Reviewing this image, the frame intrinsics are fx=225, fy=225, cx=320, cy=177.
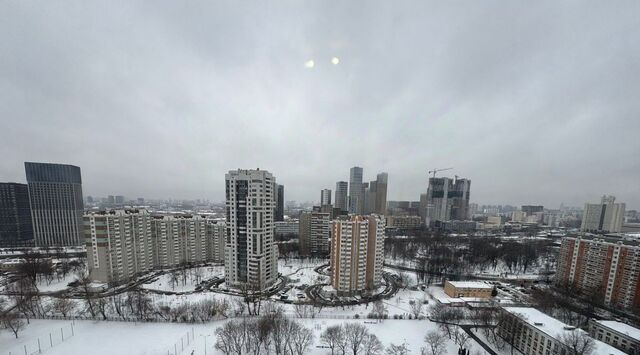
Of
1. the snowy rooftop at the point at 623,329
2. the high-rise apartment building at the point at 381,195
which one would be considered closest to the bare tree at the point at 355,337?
the snowy rooftop at the point at 623,329

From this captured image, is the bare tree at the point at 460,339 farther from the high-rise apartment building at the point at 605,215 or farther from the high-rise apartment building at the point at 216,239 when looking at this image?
the high-rise apartment building at the point at 605,215

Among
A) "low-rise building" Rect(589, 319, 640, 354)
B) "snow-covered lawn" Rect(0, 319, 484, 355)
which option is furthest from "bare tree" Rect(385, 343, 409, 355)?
"low-rise building" Rect(589, 319, 640, 354)

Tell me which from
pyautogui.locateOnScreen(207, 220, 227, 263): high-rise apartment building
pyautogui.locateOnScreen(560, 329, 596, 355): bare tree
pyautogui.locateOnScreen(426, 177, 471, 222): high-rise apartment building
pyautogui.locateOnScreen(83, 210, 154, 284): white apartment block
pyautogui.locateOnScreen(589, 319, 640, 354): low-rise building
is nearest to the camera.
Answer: pyautogui.locateOnScreen(560, 329, 596, 355): bare tree

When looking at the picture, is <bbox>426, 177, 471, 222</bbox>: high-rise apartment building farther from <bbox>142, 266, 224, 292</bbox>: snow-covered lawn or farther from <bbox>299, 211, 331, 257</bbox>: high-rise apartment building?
<bbox>142, 266, 224, 292</bbox>: snow-covered lawn

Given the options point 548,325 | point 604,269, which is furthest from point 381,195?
point 548,325

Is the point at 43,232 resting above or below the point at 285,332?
above

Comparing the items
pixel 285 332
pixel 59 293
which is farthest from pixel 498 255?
pixel 59 293

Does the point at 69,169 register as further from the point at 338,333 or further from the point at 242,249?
the point at 338,333
